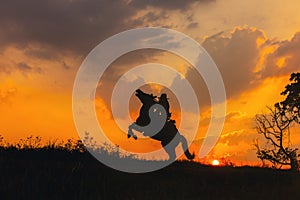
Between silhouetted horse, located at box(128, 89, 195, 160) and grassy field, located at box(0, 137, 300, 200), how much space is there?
15.0 feet

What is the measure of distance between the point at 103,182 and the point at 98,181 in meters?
0.18

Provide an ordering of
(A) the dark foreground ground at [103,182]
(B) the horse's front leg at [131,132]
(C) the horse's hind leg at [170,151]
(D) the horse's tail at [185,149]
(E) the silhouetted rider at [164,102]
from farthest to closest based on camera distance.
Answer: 1. (D) the horse's tail at [185,149]
2. (E) the silhouetted rider at [164,102]
3. (C) the horse's hind leg at [170,151]
4. (B) the horse's front leg at [131,132]
5. (A) the dark foreground ground at [103,182]

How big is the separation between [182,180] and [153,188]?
7.91 feet

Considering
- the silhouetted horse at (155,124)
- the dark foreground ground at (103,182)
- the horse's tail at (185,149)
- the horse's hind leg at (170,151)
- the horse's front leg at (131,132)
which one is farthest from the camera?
the horse's tail at (185,149)

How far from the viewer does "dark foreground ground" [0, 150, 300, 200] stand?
12.1 metres

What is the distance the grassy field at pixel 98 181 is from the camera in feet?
40.0

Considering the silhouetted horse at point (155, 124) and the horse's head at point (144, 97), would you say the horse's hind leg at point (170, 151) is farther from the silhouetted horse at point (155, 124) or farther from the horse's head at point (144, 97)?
the horse's head at point (144, 97)

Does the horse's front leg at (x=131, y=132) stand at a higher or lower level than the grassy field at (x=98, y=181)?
higher

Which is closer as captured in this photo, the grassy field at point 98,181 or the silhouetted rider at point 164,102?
the grassy field at point 98,181

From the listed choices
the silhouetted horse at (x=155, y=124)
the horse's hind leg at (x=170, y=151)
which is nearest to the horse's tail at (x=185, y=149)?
the silhouetted horse at (x=155, y=124)

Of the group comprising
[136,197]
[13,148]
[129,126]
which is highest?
[129,126]

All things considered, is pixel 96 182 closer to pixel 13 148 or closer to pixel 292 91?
pixel 13 148

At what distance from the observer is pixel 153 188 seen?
13852mm

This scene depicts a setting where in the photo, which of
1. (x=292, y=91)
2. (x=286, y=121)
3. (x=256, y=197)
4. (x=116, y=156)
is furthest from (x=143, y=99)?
(x=286, y=121)
